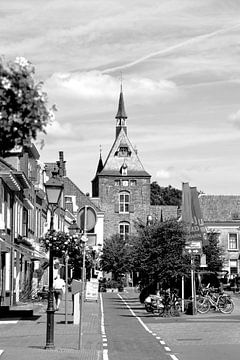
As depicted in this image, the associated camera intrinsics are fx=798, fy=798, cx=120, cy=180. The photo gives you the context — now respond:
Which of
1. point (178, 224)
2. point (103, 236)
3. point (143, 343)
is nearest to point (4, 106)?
point (143, 343)

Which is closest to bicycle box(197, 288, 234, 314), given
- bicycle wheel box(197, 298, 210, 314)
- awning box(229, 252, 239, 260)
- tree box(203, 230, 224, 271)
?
bicycle wheel box(197, 298, 210, 314)

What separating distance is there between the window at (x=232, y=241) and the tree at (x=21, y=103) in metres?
87.7

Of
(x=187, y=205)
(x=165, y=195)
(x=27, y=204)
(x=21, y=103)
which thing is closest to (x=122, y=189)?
(x=165, y=195)

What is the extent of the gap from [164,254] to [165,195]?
10896cm

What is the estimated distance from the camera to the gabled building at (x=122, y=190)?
109625 millimetres

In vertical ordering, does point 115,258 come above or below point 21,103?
above

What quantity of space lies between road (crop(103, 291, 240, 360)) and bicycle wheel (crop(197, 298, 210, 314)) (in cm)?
55

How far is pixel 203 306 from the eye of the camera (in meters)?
37.8

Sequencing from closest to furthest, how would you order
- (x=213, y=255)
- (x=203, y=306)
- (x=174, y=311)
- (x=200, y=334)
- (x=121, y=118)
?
(x=200, y=334), (x=174, y=311), (x=203, y=306), (x=213, y=255), (x=121, y=118)

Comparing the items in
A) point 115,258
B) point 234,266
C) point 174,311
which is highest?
point 115,258

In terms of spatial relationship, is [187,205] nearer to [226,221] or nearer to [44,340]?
[44,340]

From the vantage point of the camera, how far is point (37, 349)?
2027cm

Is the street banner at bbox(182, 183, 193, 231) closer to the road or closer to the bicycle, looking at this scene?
the bicycle

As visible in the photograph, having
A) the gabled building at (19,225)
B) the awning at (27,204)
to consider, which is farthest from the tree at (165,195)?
the awning at (27,204)
